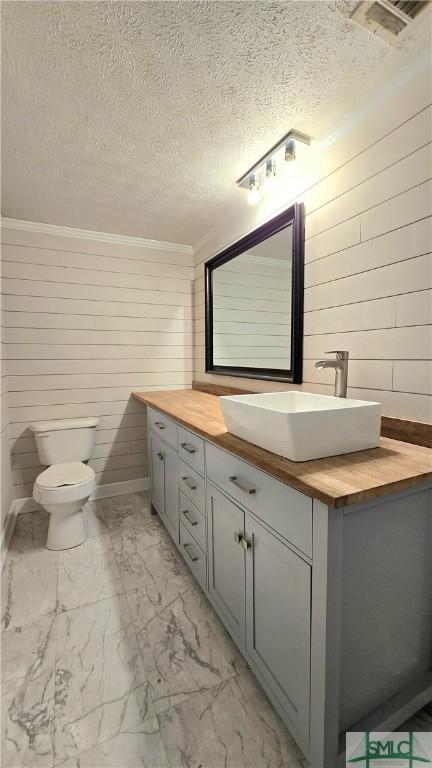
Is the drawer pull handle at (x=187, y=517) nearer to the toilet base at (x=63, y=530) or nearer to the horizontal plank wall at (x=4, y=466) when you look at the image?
the toilet base at (x=63, y=530)

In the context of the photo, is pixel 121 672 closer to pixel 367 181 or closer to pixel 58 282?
pixel 367 181

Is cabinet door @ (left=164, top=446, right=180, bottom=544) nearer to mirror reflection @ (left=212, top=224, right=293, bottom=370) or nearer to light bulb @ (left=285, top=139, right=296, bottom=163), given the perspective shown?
mirror reflection @ (left=212, top=224, right=293, bottom=370)

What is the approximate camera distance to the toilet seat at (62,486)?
1.92 meters

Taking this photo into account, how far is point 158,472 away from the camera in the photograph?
2.18 meters

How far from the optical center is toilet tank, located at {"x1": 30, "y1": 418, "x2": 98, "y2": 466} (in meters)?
Result: 2.31

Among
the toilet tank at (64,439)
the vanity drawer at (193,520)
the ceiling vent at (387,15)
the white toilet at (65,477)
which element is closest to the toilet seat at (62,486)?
the white toilet at (65,477)

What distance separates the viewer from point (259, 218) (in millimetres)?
1970

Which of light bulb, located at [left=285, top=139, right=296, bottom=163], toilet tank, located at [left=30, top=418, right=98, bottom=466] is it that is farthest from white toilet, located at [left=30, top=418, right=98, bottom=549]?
Result: light bulb, located at [left=285, top=139, right=296, bottom=163]

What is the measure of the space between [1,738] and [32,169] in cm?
237

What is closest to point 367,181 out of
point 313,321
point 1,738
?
point 313,321

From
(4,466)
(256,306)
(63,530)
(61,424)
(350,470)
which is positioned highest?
(256,306)

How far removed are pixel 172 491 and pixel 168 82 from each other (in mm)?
1873

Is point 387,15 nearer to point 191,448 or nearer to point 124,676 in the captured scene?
point 191,448

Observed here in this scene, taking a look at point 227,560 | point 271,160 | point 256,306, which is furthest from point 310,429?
point 271,160
